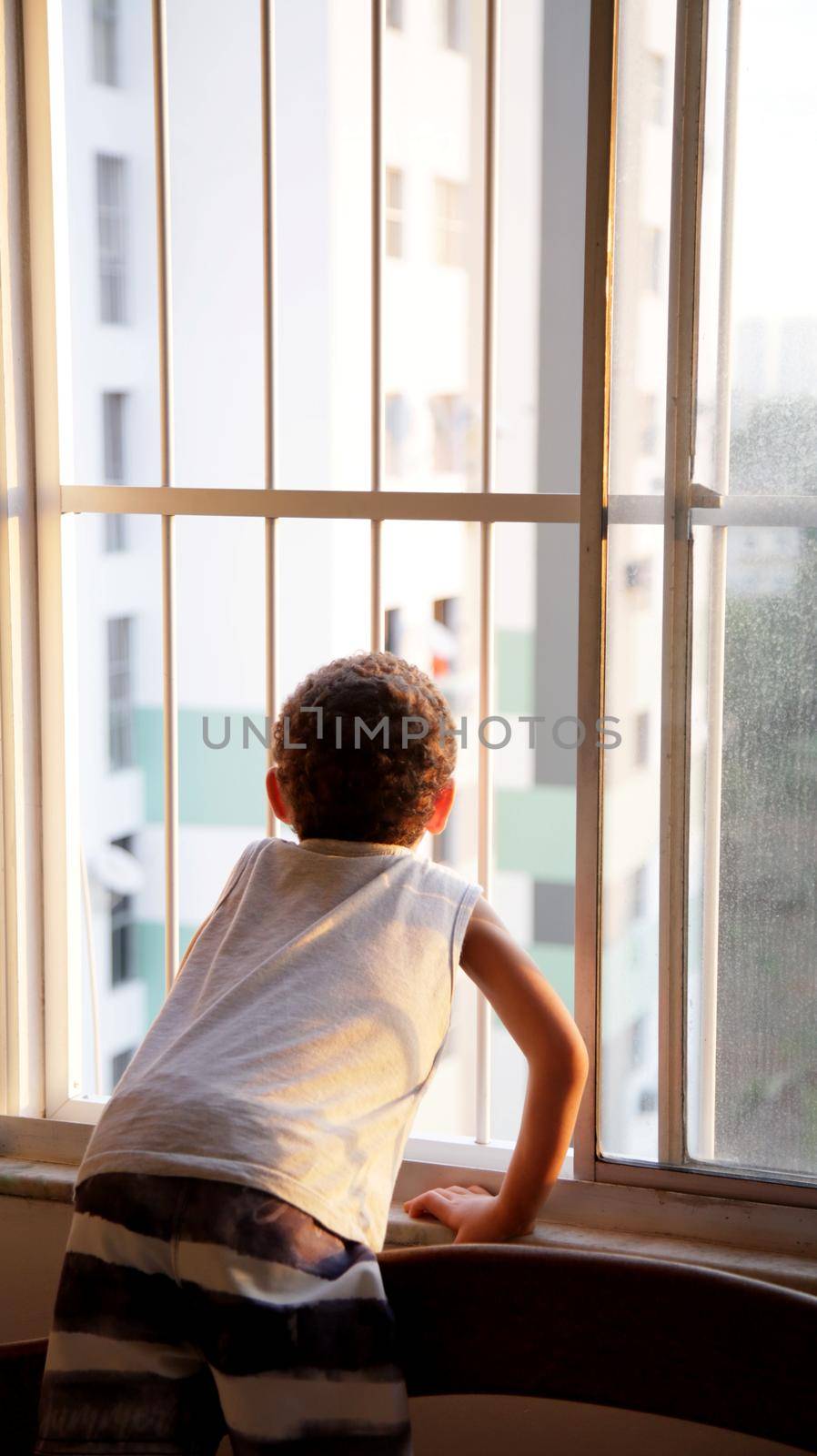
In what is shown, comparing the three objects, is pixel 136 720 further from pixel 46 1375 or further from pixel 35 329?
pixel 46 1375

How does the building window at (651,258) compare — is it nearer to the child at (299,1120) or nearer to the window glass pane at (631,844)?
the window glass pane at (631,844)

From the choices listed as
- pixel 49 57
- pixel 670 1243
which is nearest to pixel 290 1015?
pixel 670 1243

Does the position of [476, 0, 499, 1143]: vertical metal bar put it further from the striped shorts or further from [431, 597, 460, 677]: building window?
[431, 597, 460, 677]: building window

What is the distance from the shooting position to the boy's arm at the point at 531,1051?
4.58 feet

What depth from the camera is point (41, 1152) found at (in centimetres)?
182

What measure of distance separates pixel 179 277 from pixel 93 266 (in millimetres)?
397

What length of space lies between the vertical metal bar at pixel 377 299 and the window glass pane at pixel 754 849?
457mm

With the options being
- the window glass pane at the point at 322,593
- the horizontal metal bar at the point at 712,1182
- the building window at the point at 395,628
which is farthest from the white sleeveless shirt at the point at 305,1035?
the window glass pane at the point at 322,593

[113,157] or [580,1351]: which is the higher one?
[113,157]

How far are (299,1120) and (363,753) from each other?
0.40 m

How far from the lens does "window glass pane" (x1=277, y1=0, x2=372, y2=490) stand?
279 cm

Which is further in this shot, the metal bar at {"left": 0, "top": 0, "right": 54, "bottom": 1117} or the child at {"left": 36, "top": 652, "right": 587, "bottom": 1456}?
the metal bar at {"left": 0, "top": 0, "right": 54, "bottom": 1117}

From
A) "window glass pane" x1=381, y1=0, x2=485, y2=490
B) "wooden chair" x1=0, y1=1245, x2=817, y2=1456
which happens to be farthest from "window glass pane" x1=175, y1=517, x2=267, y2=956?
"wooden chair" x1=0, y1=1245, x2=817, y2=1456

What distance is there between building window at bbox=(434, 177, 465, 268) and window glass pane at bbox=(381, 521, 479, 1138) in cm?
79
